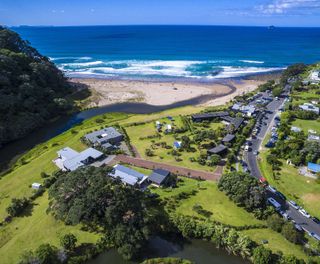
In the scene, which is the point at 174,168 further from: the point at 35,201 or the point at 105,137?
the point at 35,201

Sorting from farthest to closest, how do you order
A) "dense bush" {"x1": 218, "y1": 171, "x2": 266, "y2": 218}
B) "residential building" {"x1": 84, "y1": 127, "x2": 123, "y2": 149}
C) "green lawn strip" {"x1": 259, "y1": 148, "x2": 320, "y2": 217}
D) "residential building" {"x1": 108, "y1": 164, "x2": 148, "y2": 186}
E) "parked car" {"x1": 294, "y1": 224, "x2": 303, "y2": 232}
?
"residential building" {"x1": 84, "y1": 127, "x2": 123, "y2": 149}, "residential building" {"x1": 108, "y1": 164, "x2": 148, "y2": 186}, "green lawn strip" {"x1": 259, "y1": 148, "x2": 320, "y2": 217}, "dense bush" {"x1": 218, "y1": 171, "x2": 266, "y2": 218}, "parked car" {"x1": 294, "y1": 224, "x2": 303, "y2": 232}

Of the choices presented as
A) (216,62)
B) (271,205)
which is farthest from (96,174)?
(216,62)

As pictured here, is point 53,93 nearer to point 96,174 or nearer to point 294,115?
point 96,174

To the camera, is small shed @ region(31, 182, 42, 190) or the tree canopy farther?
small shed @ region(31, 182, 42, 190)

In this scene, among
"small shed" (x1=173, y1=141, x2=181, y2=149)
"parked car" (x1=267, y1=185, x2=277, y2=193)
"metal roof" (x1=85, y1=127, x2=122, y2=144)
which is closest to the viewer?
"parked car" (x1=267, y1=185, x2=277, y2=193)

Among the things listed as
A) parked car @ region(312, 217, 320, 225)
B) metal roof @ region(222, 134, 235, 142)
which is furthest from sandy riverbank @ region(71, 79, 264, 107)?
parked car @ region(312, 217, 320, 225)

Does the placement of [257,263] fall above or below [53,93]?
below

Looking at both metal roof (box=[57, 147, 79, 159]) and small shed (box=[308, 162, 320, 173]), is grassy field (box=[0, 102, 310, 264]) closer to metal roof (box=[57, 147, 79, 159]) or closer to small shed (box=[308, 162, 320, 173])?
metal roof (box=[57, 147, 79, 159])

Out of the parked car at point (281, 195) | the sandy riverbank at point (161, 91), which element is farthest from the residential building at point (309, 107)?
the parked car at point (281, 195)
